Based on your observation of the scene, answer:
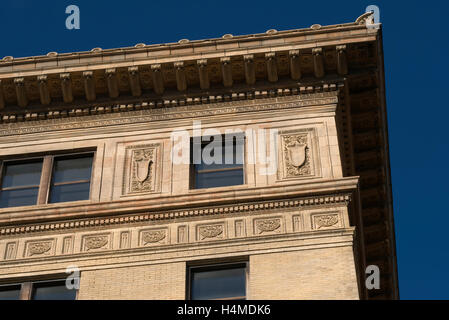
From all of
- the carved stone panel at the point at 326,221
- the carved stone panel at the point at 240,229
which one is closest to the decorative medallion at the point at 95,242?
the carved stone panel at the point at 240,229

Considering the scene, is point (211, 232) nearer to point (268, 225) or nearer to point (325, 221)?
point (268, 225)

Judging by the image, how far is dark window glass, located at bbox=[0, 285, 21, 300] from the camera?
22.2m

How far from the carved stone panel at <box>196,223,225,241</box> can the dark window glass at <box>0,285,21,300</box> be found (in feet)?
13.6

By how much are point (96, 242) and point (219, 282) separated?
3.03 meters

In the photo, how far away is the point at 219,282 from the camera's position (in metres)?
21.9

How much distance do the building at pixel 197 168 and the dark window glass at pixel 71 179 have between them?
0.04m

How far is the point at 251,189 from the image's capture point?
23094 millimetres

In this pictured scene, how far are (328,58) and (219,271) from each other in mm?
6702

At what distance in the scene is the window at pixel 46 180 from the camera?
24500mm

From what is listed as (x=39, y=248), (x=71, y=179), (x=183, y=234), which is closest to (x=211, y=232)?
(x=183, y=234)

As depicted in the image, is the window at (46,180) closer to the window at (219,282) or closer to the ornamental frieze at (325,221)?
the window at (219,282)
